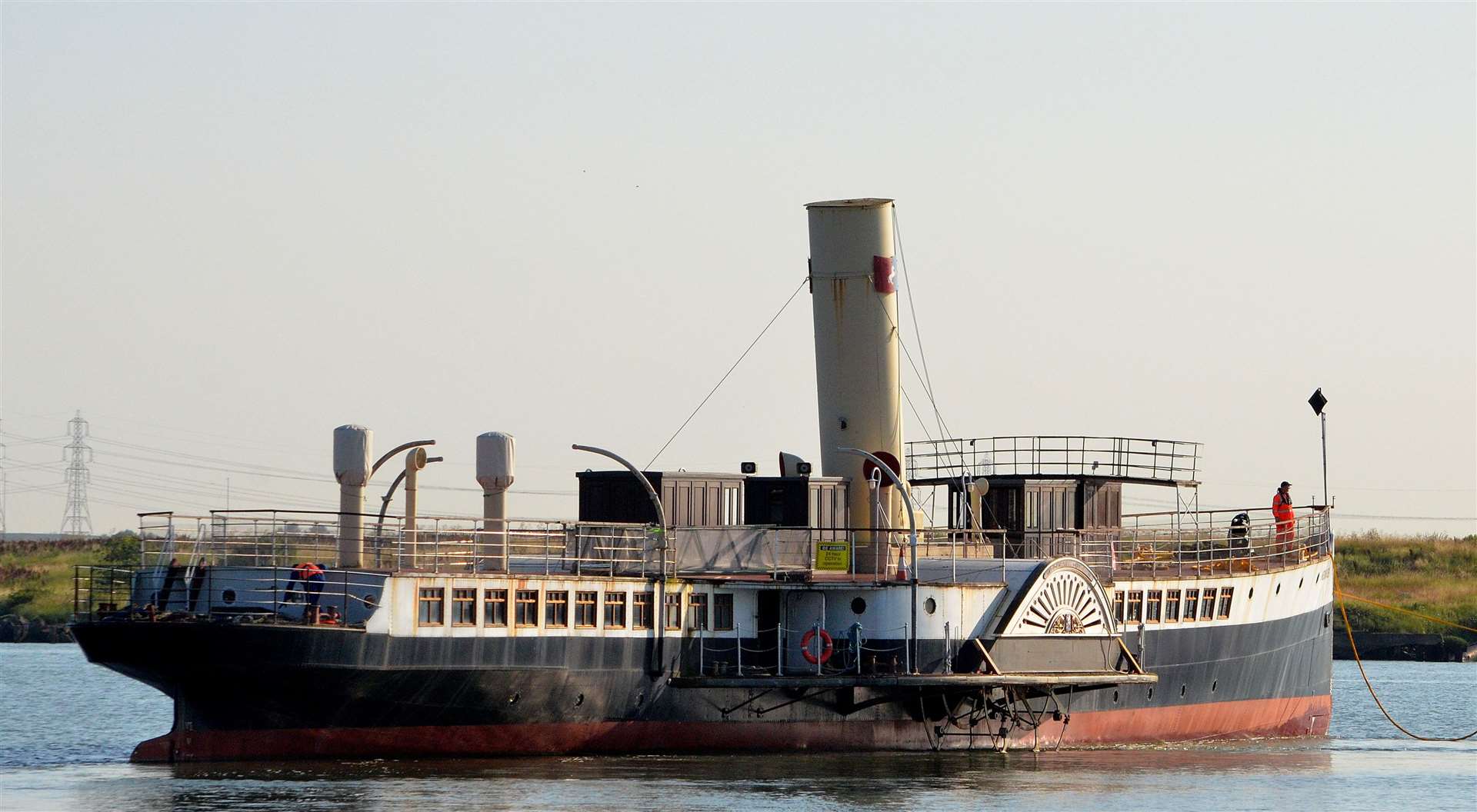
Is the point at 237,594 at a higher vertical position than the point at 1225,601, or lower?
higher

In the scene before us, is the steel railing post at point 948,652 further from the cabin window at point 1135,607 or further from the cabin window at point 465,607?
the cabin window at point 465,607

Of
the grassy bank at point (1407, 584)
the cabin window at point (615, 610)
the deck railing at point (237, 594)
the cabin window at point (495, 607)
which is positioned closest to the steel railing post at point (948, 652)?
the cabin window at point (615, 610)

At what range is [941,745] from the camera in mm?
46875

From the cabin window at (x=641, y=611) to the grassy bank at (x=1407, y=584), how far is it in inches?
2730

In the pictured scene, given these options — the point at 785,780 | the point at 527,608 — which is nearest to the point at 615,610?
the point at 527,608

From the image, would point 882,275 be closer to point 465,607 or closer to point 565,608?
point 565,608

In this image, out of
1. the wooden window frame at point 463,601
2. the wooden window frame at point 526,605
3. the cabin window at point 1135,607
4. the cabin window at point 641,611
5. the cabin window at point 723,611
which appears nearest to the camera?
the wooden window frame at point 463,601

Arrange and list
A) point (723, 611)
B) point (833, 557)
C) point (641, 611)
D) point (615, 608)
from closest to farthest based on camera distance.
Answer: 1. point (615, 608)
2. point (641, 611)
3. point (723, 611)
4. point (833, 557)

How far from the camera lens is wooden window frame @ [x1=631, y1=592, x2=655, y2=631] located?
4384cm

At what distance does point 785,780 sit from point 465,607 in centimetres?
715

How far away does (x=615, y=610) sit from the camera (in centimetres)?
4366

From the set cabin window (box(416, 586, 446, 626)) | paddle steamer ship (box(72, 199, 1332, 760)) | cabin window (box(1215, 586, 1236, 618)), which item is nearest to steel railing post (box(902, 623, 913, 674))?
paddle steamer ship (box(72, 199, 1332, 760))

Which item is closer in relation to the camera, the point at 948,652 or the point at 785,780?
the point at 785,780

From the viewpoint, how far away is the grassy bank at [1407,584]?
107 metres
